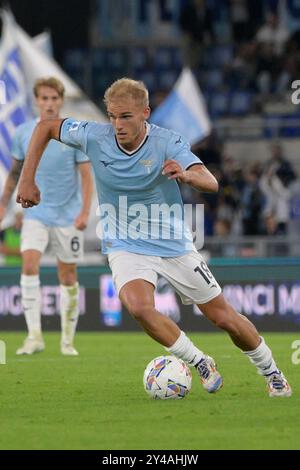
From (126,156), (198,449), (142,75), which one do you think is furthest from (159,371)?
(142,75)

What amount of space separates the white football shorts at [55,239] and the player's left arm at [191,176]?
4.71 meters

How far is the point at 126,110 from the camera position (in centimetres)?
812

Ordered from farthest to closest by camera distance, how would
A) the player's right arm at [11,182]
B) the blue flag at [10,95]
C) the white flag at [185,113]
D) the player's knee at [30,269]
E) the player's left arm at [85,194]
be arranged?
the white flag at [185,113], the blue flag at [10,95], the player's knee at [30,269], the player's left arm at [85,194], the player's right arm at [11,182]

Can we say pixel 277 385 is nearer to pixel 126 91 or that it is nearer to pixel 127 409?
pixel 127 409

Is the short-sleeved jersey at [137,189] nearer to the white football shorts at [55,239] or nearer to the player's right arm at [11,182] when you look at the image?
the player's right arm at [11,182]

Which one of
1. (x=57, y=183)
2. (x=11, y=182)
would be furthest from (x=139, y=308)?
(x=57, y=183)

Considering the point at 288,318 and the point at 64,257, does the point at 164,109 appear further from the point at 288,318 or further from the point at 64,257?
the point at 64,257

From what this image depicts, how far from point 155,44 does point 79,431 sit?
18634 millimetres

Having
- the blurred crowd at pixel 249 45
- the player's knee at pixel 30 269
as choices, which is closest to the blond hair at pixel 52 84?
the player's knee at pixel 30 269

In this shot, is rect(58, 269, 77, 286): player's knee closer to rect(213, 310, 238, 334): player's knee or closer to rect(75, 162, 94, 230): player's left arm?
rect(75, 162, 94, 230): player's left arm

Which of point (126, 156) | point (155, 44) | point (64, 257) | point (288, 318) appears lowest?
point (288, 318)

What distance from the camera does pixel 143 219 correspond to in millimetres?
8523

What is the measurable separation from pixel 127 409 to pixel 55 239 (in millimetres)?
4727

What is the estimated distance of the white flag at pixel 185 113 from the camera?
64.7 feet
